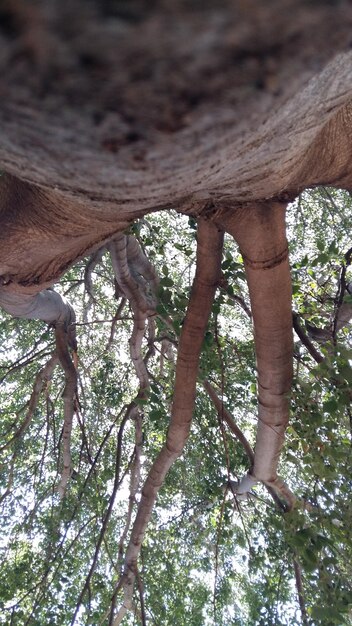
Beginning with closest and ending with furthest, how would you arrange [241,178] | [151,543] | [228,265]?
[241,178]
[228,265]
[151,543]

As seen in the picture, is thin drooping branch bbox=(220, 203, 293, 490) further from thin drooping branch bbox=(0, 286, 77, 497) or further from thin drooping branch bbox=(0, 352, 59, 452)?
thin drooping branch bbox=(0, 352, 59, 452)

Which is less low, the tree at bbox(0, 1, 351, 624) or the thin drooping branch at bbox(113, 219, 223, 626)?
the thin drooping branch at bbox(113, 219, 223, 626)

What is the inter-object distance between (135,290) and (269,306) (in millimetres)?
1616

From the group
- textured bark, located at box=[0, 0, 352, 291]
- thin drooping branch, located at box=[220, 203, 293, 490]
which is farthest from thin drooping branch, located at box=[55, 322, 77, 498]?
textured bark, located at box=[0, 0, 352, 291]

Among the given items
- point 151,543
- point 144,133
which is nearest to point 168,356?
point 151,543

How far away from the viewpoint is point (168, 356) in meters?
5.11

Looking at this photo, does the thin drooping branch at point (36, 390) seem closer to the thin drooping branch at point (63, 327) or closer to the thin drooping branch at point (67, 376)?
the thin drooping branch at point (63, 327)

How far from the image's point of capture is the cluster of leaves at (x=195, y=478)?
243cm

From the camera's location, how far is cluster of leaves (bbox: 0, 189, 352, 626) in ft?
7.97

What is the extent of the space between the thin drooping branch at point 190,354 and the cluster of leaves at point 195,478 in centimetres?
15

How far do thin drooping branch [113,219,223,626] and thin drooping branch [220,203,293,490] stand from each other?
26 cm

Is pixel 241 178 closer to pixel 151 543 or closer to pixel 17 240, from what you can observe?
pixel 17 240

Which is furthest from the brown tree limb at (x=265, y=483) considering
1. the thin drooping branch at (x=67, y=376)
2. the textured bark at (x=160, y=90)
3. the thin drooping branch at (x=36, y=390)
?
the textured bark at (x=160, y=90)

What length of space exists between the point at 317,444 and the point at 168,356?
291 cm
